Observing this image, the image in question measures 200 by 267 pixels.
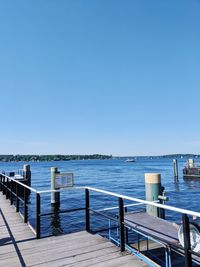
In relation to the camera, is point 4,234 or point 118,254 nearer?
point 118,254

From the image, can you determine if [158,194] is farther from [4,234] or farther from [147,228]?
[4,234]

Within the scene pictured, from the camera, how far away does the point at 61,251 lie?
480 cm

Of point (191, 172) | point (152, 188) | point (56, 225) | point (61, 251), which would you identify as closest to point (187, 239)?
point (61, 251)

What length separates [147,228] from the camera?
219 inches

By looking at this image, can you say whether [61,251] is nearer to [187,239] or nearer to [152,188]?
[187,239]

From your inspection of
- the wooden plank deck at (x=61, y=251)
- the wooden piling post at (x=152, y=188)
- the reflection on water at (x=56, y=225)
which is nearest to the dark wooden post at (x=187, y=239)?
the wooden plank deck at (x=61, y=251)

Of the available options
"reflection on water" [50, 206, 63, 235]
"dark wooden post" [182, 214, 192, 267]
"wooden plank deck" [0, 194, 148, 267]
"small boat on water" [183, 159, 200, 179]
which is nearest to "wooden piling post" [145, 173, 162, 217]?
"wooden plank deck" [0, 194, 148, 267]

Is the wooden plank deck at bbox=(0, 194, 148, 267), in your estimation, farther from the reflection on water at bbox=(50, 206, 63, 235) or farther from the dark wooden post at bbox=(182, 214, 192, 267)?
the reflection on water at bbox=(50, 206, 63, 235)

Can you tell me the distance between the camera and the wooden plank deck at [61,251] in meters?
4.26

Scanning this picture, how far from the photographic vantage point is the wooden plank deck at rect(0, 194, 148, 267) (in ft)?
14.0

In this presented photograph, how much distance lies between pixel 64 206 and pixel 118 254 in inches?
561

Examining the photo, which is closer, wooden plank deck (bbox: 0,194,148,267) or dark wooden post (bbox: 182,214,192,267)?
dark wooden post (bbox: 182,214,192,267)

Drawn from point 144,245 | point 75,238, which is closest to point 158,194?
point 144,245

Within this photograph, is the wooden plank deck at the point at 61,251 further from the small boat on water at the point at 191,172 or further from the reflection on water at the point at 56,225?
the small boat on water at the point at 191,172
